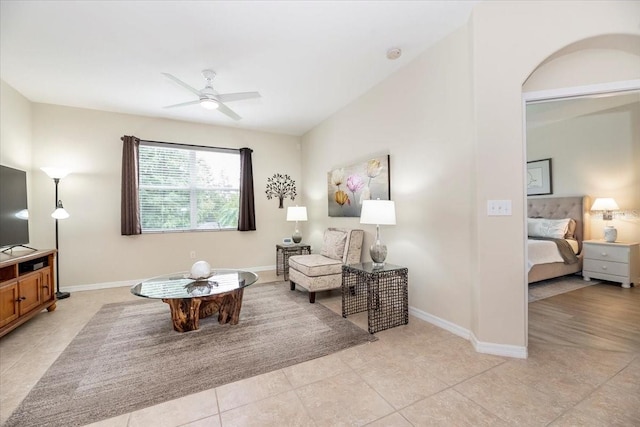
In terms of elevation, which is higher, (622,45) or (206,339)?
(622,45)

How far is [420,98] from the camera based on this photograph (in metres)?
2.87

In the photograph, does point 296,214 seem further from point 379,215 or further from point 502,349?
point 502,349

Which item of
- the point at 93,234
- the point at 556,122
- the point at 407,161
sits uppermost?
the point at 556,122

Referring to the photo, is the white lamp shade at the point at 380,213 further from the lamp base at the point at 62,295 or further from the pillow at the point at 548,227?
the lamp base at the point at 62,295

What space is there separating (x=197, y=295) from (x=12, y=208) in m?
2.36

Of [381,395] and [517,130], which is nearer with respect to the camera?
[381,395]

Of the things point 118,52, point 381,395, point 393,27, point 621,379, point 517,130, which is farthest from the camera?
point 118,52

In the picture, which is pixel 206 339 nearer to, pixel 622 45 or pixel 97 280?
pixel 97 280

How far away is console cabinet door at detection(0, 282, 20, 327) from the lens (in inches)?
94.6

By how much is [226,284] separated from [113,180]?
3085 mm

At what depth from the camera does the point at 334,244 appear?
153 inches

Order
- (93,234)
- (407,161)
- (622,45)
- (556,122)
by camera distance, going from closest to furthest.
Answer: (622,45), (407,161), (93,234), (556,122)

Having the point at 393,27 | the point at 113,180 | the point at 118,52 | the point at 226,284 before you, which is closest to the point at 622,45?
the point at 393,27

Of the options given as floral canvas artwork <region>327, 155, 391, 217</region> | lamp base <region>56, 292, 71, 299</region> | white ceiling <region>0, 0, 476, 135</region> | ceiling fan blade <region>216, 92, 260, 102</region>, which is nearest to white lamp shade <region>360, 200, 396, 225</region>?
floral canvas artwork <region>327, 155, 391, 217</region>
